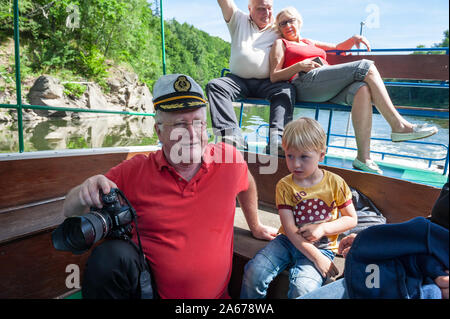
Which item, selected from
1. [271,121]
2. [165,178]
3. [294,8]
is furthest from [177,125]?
[294,8]

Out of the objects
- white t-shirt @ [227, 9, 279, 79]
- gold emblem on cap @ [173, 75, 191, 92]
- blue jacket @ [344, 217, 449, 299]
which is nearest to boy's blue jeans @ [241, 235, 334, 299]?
blue jacket @ [344, 217, 449, 299]

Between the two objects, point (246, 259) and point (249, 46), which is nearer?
point (246, 259)

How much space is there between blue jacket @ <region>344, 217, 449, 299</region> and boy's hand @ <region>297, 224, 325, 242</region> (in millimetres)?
436

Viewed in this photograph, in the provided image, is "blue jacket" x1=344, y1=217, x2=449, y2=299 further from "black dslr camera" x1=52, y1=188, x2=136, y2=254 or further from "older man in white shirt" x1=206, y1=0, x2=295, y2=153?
"older man in white shirt" x1=206, y1=0, x2=295, y2=153

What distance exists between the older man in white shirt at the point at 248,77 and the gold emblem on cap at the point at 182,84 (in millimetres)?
836

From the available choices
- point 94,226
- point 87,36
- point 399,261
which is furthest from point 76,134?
point 399,261

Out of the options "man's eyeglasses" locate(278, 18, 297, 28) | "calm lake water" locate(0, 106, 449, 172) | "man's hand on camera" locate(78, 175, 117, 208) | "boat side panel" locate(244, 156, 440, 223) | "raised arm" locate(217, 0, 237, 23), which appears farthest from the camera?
"calm lake water" locate(0, 106, 449, 172)

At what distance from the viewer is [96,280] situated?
0.95 m

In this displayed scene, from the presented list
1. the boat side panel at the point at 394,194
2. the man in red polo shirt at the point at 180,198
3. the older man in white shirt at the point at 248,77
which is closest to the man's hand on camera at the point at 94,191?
the man in red polo shirt at the point at 180,198

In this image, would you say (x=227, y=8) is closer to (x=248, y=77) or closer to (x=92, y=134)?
(x=248, y=77)

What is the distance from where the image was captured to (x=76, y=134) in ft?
53.1

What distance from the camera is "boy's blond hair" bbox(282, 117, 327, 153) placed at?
1.28 meters

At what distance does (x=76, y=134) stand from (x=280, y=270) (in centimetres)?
1742

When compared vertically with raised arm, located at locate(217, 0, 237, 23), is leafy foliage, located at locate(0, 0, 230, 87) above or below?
above
